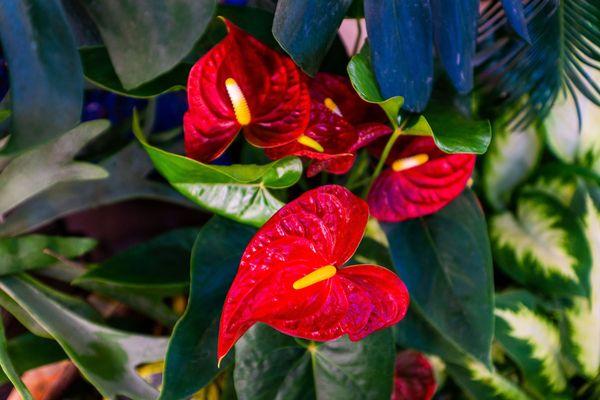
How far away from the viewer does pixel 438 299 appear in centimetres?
69

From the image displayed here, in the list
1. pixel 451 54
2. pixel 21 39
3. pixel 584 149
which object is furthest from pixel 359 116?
pixel 584 149

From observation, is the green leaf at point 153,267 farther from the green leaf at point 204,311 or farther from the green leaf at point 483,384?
the green leaf at point 483,384

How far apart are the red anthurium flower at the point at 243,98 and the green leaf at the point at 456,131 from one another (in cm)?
13

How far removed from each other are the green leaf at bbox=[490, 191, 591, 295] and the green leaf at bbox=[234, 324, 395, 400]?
32cm

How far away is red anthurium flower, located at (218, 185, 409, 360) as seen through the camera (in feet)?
1.65

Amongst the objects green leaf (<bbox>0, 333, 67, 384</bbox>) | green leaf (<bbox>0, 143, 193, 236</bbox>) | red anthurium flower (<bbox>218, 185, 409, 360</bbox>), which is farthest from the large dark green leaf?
green leaf (<bbox>0, 333, 67, 384</bbox>)

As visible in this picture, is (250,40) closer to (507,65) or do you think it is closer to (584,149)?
(507,65)

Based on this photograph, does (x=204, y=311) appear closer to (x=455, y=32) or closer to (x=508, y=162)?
(x=455, y=32)

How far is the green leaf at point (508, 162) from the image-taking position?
2.97 feet

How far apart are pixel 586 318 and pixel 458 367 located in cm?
20

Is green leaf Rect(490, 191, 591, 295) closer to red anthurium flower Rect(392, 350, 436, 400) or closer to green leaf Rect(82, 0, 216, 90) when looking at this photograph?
red anthurium flower Rect(392, 350, 436, 400)

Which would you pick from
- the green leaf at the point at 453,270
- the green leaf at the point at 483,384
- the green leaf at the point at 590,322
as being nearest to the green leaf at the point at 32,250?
the green leaf at the point at 453,270

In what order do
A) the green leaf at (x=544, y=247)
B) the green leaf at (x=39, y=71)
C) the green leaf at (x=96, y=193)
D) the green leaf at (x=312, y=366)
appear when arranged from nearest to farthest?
the green leaf at (x=39, y=71), the green leaf at (x=312, y=366), the green leaf at (x=96, y=193), the green leaf at (x=544, y=247)

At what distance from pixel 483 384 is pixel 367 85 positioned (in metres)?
0.50
